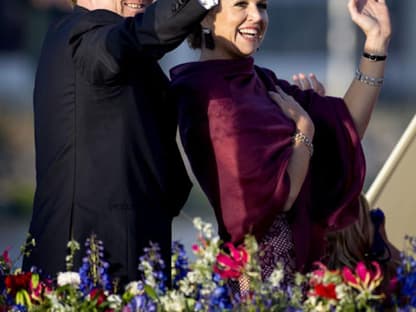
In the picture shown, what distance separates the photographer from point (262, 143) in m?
3.64

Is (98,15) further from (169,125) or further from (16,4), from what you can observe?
(16,4)

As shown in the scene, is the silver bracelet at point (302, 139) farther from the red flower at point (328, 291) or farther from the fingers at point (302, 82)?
the red flower at point (328, 291)

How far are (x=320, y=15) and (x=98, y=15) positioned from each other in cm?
1115

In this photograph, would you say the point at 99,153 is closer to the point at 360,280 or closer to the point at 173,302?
the point at 173,302

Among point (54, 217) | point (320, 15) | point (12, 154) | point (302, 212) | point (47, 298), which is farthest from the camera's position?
point (320, 15)

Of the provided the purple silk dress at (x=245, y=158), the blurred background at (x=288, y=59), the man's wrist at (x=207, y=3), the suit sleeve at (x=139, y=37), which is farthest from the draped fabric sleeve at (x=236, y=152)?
the blurred background at (x=288, y=59)

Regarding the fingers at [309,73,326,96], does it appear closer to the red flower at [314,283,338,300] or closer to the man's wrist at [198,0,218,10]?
the man's wrist at [198,0,218,10]

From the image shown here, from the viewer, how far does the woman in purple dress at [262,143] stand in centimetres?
363

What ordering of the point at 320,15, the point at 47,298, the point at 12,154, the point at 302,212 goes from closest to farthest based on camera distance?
the point at 47,298 → the point at 302,212 → the point at 12,154 → the point at 320,15

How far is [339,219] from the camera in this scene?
12.6 ft

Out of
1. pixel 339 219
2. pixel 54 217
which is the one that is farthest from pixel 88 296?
pixel 339 219

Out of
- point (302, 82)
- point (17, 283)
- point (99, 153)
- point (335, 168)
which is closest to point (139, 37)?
point (99, 153)

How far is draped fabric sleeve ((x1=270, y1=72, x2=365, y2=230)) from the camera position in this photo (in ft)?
12.6

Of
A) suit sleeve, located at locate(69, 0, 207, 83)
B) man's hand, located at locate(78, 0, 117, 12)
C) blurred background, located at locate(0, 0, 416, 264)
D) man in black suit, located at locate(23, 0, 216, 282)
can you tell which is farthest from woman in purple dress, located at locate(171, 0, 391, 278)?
blurred background, located at locate(0, 0, 416, 264)
